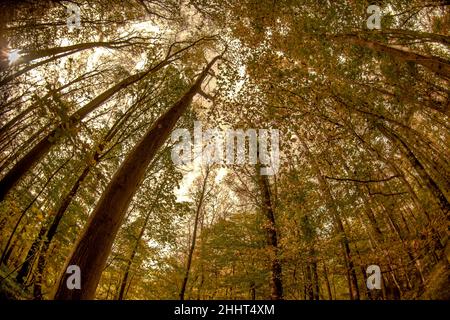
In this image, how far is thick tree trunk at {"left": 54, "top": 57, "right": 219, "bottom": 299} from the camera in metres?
3.47

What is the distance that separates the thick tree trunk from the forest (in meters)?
0.02

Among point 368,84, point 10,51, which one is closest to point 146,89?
point 10,51

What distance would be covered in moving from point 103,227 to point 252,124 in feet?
18.0

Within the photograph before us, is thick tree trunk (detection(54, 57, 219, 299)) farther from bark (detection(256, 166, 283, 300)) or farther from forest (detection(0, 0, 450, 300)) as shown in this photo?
bark (detection(256, 166, 283, 300))

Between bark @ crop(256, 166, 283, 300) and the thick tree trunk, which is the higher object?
bark @ crop(256, 166, 283, 300)

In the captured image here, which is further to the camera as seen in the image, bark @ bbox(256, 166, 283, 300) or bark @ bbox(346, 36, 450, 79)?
bark @ bbox(256, 166, 283, 300)

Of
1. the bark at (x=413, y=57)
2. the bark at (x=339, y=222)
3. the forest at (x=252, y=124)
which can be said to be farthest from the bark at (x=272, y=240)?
the bark at (x=413, y=57)

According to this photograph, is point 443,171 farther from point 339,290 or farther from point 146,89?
point 339,290

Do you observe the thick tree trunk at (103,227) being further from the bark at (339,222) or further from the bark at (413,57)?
the bark at (413,57)

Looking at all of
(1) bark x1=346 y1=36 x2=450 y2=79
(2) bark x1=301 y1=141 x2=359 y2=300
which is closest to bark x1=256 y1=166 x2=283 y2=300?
(2) bark x1=301 y1=141 x2=359 y2=300

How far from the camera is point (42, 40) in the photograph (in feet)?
20.9

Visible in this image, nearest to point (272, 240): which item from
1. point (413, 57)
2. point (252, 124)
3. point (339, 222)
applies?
point (339, 222)

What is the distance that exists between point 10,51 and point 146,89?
419 centimetres
